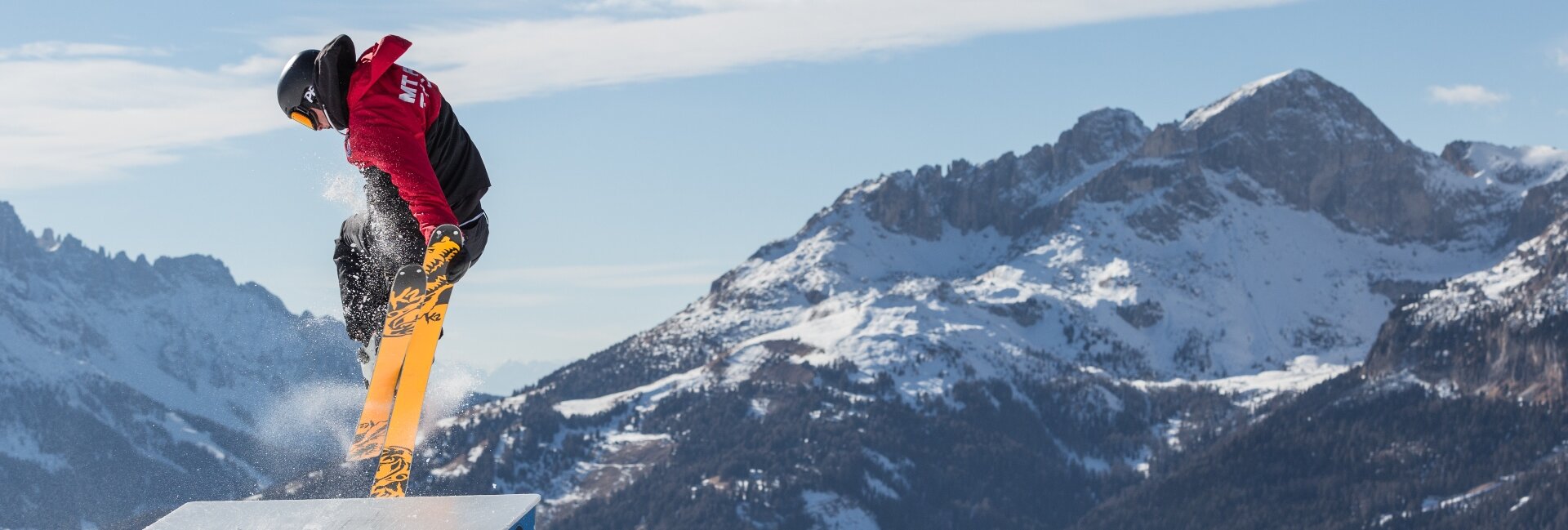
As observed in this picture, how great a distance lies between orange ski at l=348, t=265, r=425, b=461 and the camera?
12.2m

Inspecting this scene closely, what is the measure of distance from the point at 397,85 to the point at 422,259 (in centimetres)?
123

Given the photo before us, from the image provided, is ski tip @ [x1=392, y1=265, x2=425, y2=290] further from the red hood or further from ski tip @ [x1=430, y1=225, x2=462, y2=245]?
the red hood

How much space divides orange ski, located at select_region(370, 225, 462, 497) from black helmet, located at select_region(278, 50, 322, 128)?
4.17ft

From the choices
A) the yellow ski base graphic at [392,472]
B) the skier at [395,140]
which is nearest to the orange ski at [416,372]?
the yellow ski base graphic at [392,472]

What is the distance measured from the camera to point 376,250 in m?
12.9

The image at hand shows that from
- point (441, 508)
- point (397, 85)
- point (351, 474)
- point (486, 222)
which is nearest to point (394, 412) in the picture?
point (351, 474)

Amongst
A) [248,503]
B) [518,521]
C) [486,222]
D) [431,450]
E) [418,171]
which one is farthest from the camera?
[431,450]

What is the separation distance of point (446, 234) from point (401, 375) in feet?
4.32

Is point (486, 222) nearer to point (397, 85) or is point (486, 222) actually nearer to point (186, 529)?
point (397, 85)

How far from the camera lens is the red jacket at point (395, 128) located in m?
11.8

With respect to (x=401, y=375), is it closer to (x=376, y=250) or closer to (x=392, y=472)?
(x=392, y=472)

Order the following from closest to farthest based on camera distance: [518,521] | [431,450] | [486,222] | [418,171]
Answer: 1. [518,521]
2. [418,171]
3. [486,222]
4. [431,450]

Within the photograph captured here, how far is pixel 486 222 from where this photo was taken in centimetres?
1278

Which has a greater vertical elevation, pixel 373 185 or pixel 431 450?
pixel 373 185
